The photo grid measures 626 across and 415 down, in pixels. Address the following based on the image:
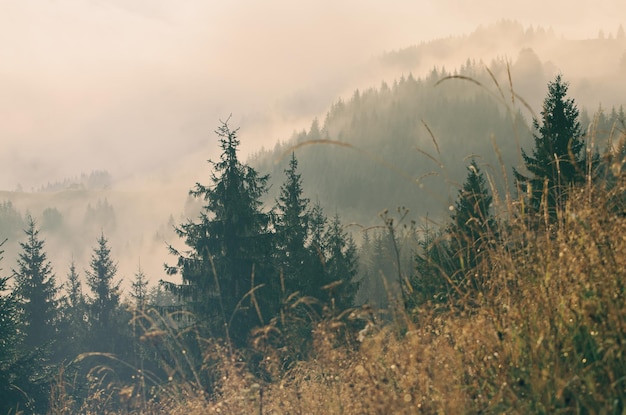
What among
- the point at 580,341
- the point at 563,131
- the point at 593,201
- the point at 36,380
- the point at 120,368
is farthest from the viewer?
the point at 120,368

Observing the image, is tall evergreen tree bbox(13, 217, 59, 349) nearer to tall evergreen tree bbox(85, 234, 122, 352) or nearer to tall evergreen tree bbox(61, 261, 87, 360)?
tall evergreen tree bbox(61, 261, 87, 360)

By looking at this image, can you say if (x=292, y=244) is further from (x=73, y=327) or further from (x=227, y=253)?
(x=73, y=327)

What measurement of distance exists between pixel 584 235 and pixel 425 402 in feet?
3.98

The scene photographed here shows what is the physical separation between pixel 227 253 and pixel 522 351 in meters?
22.5

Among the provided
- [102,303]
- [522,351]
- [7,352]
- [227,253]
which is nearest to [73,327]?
[102,303]

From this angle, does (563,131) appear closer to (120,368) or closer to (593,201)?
(593,201)

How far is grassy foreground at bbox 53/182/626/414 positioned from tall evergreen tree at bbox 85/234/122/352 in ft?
183

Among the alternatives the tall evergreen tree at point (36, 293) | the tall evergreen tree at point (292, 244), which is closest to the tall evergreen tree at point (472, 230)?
the tall evergreen tree at point (292, 244)

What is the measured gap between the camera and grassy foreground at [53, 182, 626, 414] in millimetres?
2219

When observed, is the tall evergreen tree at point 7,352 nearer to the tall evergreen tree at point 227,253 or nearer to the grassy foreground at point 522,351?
the tall evergreen tree at point 227,253

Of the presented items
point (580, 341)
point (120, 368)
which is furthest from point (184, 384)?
→ point (120, 368)

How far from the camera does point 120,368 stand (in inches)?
1993

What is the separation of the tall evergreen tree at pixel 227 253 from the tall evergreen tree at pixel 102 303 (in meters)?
33.5

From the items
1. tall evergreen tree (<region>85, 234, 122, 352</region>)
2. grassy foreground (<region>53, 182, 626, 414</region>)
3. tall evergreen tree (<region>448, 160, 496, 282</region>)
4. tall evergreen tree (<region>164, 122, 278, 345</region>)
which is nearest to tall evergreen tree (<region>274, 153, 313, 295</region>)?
tall evergreen tree (<region>164, 122, 278, 345</region>)
